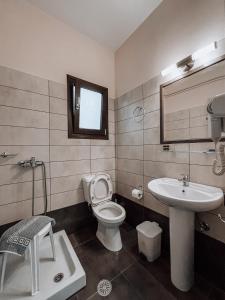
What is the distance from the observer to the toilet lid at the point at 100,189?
1.83 m

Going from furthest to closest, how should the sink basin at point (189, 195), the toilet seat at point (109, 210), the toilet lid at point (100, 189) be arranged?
the toilet lid at point (100, 189) < the toilet seat at point (109, 210) < the sink basin at point (189, 195)

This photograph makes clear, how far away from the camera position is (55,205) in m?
1.76

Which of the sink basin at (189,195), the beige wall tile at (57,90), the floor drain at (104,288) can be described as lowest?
the floor drain at (104,288)

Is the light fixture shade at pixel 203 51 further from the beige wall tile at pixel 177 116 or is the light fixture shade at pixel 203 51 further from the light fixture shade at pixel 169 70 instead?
the beige wall tile at pixel 177 116

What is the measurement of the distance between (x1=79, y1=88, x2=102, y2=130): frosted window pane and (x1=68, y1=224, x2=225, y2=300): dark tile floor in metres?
1.55

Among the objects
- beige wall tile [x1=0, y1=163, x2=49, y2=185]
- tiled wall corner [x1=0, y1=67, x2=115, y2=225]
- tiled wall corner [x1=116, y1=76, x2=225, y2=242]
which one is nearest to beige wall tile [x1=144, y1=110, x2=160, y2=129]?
tiled wall corner [x1=116, y1=76, x2=225, y2=242]

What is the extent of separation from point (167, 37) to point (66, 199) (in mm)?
2254

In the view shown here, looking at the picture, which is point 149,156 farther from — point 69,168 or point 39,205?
point 39,205

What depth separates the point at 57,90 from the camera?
175 cm

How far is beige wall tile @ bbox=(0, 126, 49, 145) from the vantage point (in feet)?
4.71

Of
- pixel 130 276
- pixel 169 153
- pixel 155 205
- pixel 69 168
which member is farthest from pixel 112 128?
pixel 130 276

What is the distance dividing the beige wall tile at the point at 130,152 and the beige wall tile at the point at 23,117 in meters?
1.10

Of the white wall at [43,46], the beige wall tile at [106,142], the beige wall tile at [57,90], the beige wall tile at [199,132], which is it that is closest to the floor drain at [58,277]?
the beige wall tile at [106,142]

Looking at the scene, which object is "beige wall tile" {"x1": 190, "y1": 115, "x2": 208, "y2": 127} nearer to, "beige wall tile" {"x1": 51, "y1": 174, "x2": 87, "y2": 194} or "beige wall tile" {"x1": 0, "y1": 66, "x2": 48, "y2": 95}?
"beige wall tile" {"x1": 51, "y1": 174, "x2": 87, "y2": 194}
